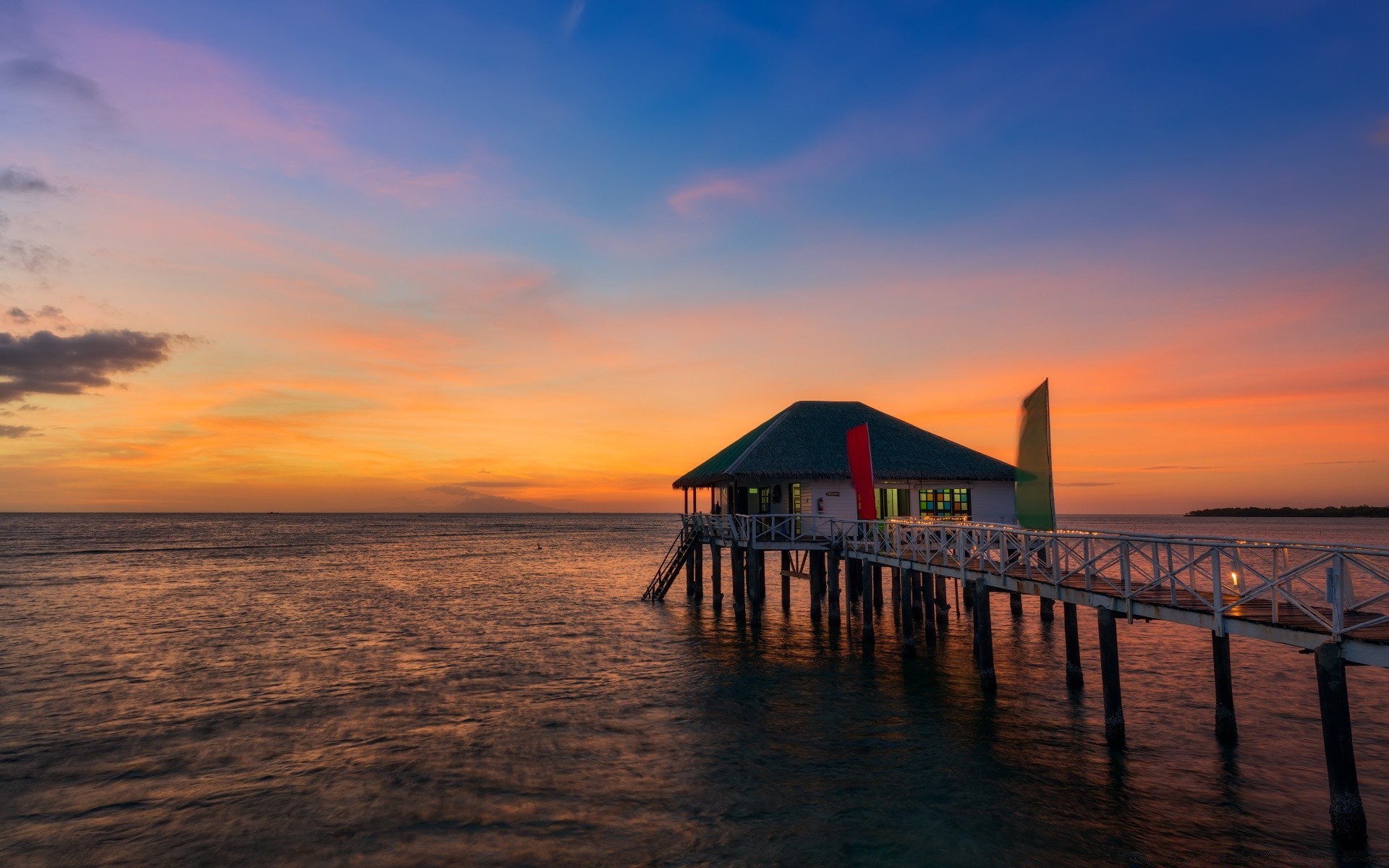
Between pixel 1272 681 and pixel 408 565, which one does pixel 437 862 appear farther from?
pixel 408 565

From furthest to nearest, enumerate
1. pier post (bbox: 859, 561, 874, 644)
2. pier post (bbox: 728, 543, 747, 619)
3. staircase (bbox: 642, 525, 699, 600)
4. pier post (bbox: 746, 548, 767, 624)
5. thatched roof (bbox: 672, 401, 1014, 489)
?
staircase (bbox: 642, 525, 699, 600), pier post (bbox: 728, 543, 747, 619), thatched roof (bbox: 672, 401, 1014, 489), pier post (bbox: 746, 548, 767, 624), pier post (bbox: 859, 561, 874, 644)

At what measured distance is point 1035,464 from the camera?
778 inches

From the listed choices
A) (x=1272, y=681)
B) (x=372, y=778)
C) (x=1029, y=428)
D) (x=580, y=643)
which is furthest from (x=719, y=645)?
(x=1272, y=681)

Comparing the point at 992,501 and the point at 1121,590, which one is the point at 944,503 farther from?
the point at 1121,590

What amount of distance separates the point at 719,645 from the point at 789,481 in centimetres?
808

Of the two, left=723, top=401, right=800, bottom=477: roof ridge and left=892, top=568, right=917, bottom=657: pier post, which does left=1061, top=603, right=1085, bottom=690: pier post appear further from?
left=723, top=401, right=800, bottom=477: roof ridge

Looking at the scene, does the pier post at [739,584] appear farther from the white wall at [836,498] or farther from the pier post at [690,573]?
the pier post at [690,573]

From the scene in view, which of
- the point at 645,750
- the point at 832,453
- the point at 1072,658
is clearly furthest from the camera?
the point at 832,453


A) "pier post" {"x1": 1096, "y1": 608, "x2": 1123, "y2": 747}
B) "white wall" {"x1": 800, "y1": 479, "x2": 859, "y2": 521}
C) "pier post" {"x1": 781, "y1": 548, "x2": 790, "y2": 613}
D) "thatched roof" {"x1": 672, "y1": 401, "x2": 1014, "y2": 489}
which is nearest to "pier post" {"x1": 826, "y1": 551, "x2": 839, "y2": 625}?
"white wall" {"x1": 800, "y1": 479, "x2": 859, "y2": 521}

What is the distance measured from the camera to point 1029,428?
2022 centimetres

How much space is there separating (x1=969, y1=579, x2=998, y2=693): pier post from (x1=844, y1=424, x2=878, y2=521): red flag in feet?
21.2

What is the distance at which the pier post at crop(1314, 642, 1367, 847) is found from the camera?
10.2 m

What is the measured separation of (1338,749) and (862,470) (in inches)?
644

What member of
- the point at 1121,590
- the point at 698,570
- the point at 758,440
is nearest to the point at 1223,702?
the point at 1121,590
